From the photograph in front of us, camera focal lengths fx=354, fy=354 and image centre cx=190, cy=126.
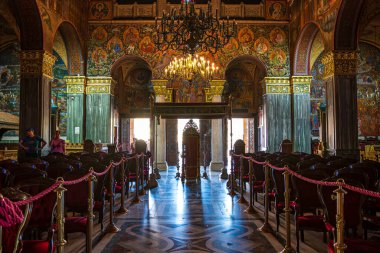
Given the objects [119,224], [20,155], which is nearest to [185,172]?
[20,155]

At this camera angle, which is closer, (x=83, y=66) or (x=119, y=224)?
(x=119, y=224)

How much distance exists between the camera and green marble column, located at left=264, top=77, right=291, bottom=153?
18047 mm

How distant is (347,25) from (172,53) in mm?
8709

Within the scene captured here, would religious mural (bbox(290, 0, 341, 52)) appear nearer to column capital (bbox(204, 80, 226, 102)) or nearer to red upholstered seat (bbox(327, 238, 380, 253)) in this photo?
column capital (bbox(204, 80, 226, 102))

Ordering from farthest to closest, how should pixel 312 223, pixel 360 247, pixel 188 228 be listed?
pixel 188 228 → pixel 312 223 → pixel 360 247

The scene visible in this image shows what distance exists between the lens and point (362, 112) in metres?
20.9

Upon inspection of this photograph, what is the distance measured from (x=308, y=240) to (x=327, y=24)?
9.94m

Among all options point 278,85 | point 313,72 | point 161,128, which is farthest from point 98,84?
point 313,72

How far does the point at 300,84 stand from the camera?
1780 cm

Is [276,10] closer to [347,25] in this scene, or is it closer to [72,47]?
[347,25]

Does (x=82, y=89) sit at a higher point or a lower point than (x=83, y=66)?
lower

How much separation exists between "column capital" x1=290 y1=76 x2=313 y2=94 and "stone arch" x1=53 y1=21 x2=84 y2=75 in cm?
1065

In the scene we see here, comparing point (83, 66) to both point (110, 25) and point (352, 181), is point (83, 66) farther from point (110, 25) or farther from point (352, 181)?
point (352, 181)

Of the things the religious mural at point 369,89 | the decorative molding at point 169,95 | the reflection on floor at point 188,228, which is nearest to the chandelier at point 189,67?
the decorative molding at point 169,95
